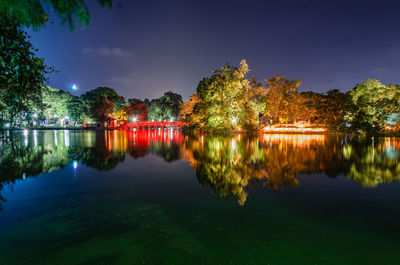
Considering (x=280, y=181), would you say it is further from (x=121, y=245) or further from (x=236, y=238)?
(x=121, y=245)

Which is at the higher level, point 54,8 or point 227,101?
point 227,101

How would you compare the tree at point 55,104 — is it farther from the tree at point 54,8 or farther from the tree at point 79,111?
the tree at point 54,8

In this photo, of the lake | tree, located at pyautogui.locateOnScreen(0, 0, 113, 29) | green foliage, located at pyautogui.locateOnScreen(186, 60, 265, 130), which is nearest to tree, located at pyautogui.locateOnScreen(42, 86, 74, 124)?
green foliage, located at pyautogui.locateOnScreen(186, 60, 265, 130)

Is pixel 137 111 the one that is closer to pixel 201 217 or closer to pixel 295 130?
pixel 295 130

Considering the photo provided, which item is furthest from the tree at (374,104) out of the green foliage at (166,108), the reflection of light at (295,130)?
the green foliage at (166,108)

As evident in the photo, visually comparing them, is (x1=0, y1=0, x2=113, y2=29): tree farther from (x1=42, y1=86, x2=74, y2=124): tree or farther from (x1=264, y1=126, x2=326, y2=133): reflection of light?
(x1=42, y1=86, x2=74, y2=124): tree

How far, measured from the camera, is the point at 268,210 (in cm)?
664

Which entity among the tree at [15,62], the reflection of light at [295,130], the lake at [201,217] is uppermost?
the tree at [15,62]

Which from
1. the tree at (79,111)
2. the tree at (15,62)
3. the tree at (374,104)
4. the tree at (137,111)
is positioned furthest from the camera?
the tree at (137,111)

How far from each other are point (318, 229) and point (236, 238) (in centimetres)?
205

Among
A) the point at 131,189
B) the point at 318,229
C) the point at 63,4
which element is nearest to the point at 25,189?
the point at 131,189

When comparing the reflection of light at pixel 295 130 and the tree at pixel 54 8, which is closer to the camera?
the tree at pixel 54 8

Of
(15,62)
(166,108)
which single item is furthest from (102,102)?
(15,62)

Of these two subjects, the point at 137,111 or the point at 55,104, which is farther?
the point at 137,111
